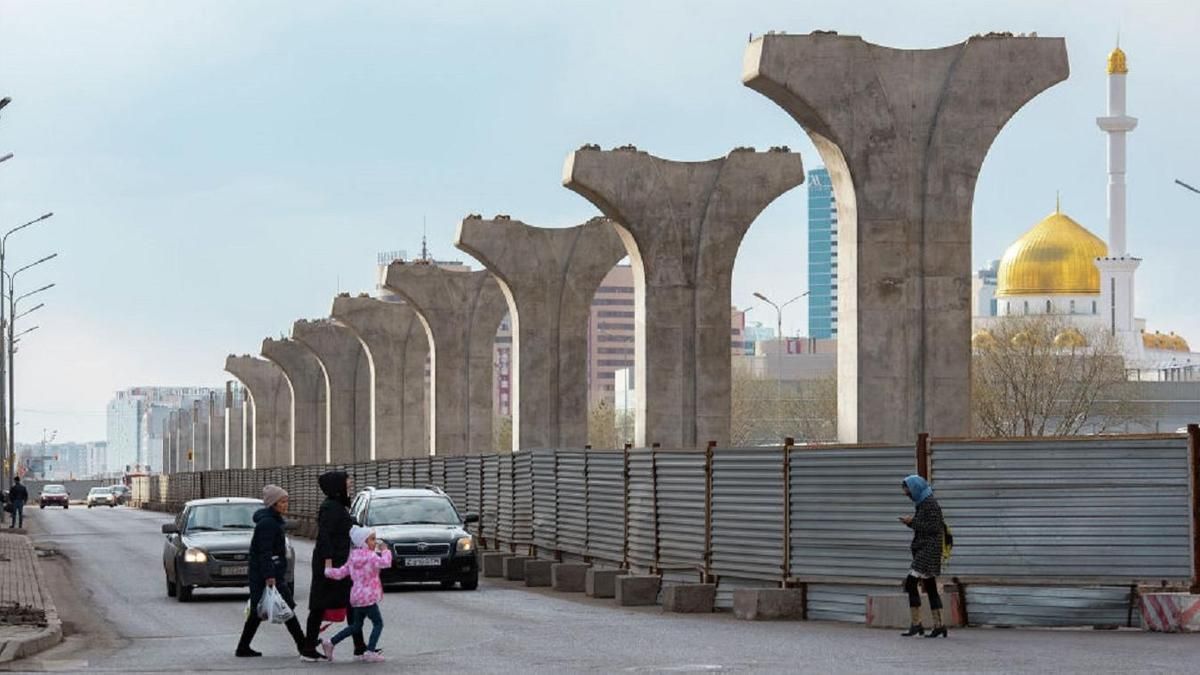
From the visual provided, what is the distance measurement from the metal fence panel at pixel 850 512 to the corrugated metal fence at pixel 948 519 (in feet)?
0.06

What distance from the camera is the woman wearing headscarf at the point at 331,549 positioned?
18.8 m

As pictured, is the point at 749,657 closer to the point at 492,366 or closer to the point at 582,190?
the point at 582,190

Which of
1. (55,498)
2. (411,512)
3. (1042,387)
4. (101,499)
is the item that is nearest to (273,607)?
(411,512)

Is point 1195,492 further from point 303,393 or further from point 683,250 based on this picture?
point 303,393

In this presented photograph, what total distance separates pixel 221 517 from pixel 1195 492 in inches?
551

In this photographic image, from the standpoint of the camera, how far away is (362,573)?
18.7 meters

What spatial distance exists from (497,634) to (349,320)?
5446 cm

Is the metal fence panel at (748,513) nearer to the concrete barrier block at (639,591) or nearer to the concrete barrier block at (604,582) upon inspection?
the concrete barrier block at (639,591)

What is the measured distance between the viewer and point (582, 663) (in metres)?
18.2

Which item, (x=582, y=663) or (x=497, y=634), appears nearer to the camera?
(x=582, y=663)

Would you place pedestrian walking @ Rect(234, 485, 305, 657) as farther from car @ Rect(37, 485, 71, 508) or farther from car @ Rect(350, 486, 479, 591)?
car @ Rect(37, 485, 71, 508)

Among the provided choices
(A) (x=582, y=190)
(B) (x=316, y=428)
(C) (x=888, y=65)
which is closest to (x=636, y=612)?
(C) (x=888, y=65)

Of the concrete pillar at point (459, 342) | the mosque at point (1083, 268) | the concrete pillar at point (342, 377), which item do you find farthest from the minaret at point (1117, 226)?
the concrete pillar at point (459, 342)

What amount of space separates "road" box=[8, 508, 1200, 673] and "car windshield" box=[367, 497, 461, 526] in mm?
2900
